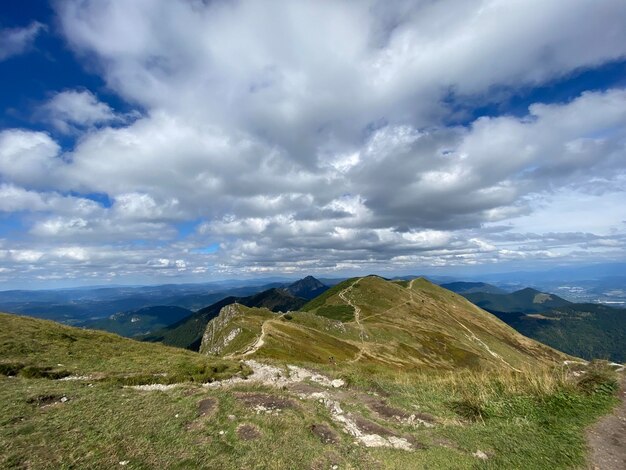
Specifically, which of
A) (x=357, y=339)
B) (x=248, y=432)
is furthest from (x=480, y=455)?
(x=357, y=339)

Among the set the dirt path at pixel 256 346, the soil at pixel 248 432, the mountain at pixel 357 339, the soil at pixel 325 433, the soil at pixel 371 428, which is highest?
the soil at pixel 248 432

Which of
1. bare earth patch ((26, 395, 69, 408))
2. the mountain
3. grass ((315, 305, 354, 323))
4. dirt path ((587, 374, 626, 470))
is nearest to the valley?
bare earth patch ((26, 395, 69, 408))

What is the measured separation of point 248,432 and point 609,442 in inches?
650

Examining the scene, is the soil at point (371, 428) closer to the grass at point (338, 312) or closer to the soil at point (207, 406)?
the soil at point (207, 406)

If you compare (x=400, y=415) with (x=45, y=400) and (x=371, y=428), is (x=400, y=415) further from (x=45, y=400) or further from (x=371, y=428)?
(x=45, y=400)

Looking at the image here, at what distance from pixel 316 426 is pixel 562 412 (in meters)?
13.6

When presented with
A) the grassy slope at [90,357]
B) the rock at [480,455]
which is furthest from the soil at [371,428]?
the grassy slope at [90,357]

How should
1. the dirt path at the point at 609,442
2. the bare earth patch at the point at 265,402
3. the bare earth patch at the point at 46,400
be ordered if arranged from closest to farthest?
the dirt path at the point at 609,442 → the bare earth patch at the point at 46,400 → the bare earth patch at the point at 265,402

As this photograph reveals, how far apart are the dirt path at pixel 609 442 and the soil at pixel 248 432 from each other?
14.0 meters

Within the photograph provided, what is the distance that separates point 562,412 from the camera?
1791 cm

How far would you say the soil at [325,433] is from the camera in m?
15.8

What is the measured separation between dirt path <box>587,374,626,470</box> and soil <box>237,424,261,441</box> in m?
14.0

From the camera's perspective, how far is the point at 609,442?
14703 millimetres

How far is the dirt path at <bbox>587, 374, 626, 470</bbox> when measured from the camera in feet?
43.2
